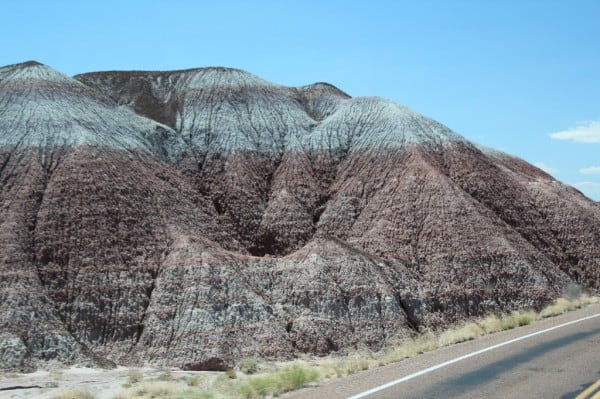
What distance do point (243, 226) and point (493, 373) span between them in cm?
3705

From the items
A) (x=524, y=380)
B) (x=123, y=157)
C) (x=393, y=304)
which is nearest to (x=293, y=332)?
(x=393, y=304)

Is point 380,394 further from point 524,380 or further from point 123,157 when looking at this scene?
point 123,157

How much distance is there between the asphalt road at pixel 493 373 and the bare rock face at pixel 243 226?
21.4 metres

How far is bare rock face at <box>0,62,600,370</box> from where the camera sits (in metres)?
36.3

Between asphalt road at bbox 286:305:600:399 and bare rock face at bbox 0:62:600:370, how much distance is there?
70.1 ft

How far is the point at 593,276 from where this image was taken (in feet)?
155

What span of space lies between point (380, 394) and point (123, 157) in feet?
127

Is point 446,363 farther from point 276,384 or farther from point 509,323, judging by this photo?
point 509,323

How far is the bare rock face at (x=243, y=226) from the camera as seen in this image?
119 ft

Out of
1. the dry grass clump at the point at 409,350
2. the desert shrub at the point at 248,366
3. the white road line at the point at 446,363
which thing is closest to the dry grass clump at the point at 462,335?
the dry grass clump at the point at 409,350

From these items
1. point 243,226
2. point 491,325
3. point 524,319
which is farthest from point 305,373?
point 243,226

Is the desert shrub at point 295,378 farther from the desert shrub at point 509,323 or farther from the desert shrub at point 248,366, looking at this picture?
the desert shrub at point 248,366

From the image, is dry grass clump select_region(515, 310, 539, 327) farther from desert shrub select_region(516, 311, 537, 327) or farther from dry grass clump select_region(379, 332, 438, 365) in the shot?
dry grass clump select_region(379, 332, 438, 365)

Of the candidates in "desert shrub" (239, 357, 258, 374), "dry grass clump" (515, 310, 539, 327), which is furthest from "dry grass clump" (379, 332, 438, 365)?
"desert shrub" (239, 357, 258, 374)
